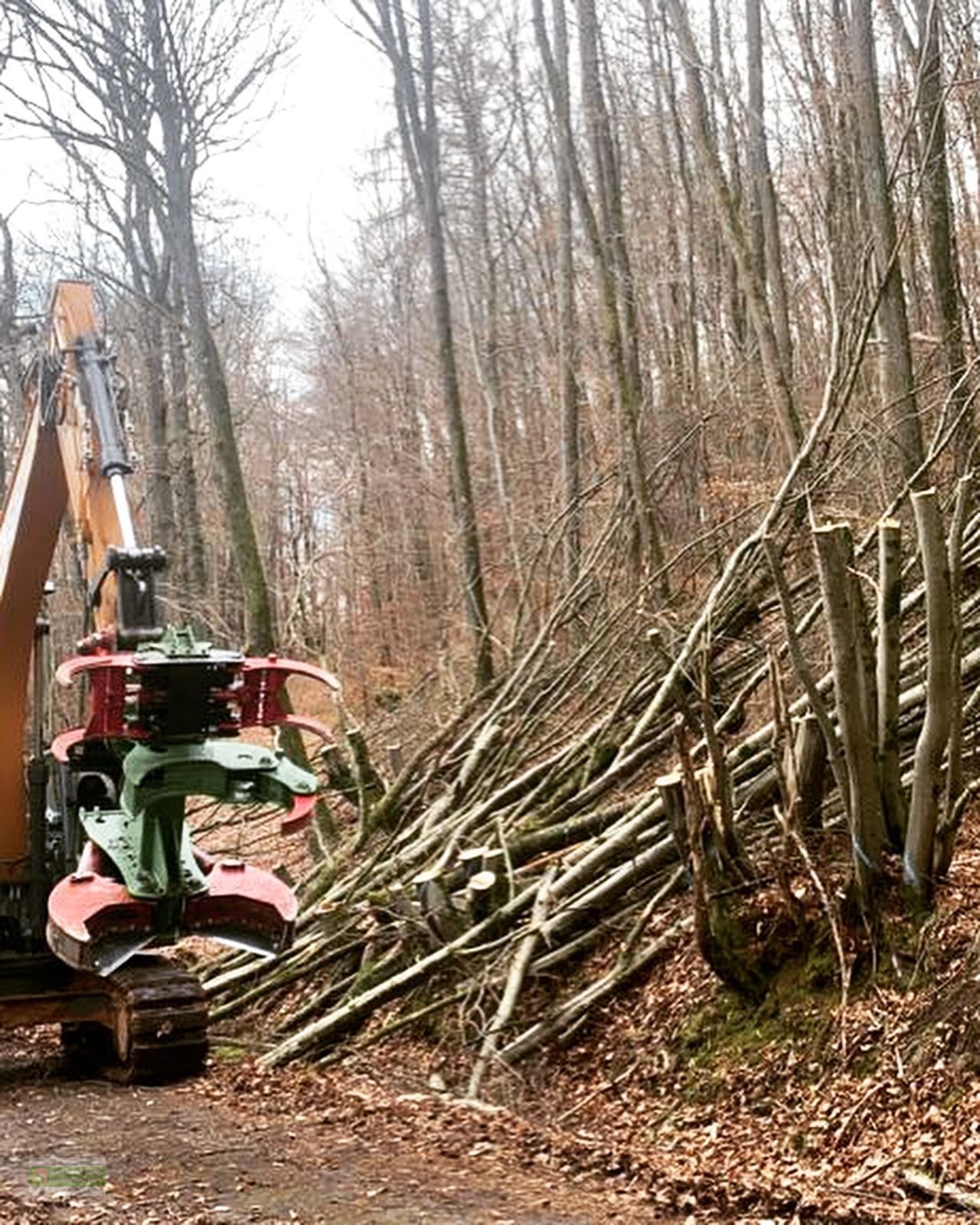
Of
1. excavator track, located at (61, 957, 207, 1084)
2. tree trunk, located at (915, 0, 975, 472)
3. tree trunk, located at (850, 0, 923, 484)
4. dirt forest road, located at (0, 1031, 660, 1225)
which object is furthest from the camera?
tree trunk, located at (850, 0, 923, 484)

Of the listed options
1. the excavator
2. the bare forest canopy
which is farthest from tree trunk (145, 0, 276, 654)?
the excavator

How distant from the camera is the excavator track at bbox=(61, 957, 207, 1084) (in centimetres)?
688

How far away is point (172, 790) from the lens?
5750 millimetres

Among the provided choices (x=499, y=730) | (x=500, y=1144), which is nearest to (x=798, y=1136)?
(x=500, y=1144)

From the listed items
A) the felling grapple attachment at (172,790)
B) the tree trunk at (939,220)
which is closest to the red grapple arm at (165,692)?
the felling grapple attachment at (172,790)

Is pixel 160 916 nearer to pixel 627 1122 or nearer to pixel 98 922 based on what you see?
pixel 98 922

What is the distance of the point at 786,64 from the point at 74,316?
525 inches

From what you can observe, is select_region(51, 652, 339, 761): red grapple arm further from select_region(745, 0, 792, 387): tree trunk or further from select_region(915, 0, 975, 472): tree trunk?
select_region(745, 0, 792, 387): tree trunk

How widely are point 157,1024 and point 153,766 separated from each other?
1826mm

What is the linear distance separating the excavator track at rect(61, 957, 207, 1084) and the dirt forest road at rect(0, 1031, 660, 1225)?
9 cm

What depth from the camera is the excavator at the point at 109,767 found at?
5.61m

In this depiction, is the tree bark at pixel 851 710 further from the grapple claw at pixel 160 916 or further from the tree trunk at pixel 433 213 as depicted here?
the tree trunk at pixel 433 213

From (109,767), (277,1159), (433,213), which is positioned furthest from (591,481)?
(277,1159)

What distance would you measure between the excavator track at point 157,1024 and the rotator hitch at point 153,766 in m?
0.53
